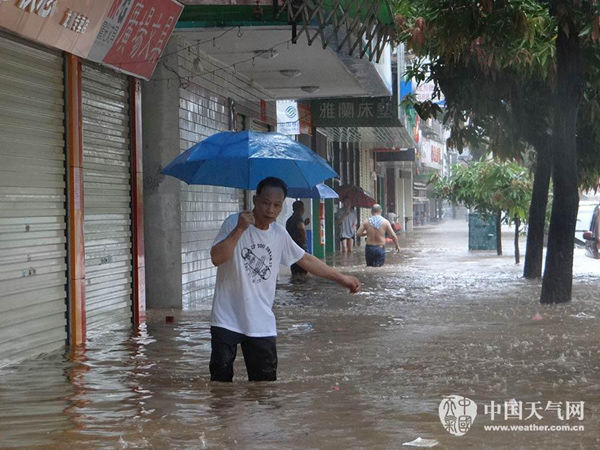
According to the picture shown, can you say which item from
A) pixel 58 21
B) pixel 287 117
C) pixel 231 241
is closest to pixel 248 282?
pixel 231 241

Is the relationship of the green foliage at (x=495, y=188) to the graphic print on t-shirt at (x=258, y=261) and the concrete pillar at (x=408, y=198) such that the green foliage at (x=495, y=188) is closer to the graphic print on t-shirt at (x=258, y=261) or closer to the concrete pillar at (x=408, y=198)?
the graphic print on t-shirt at (x=258, y=261)

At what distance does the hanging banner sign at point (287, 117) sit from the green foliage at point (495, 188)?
5036mm

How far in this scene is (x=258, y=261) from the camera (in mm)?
6977

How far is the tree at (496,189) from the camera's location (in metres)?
25.6

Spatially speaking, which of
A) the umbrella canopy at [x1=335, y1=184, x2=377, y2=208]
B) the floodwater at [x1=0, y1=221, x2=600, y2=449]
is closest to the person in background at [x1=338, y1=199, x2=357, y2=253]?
the umbrella canopy at [x1=335, y1=184, x2=377, y2=208]

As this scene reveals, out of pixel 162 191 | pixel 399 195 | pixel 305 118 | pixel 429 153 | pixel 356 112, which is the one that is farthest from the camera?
pixel 399 195

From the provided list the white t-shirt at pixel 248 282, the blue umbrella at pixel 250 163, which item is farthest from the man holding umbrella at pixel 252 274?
the blue umbrella at pixel 250 163

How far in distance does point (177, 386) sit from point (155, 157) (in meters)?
6.47

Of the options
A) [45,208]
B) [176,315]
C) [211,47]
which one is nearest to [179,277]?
[176,315]

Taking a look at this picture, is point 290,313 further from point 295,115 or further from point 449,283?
point 295,115

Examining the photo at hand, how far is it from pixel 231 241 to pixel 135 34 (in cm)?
534

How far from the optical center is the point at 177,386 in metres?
8.07

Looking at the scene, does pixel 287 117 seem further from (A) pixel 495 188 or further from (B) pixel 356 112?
(A) pixel 495 188

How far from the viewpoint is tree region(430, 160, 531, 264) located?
2561 cm
